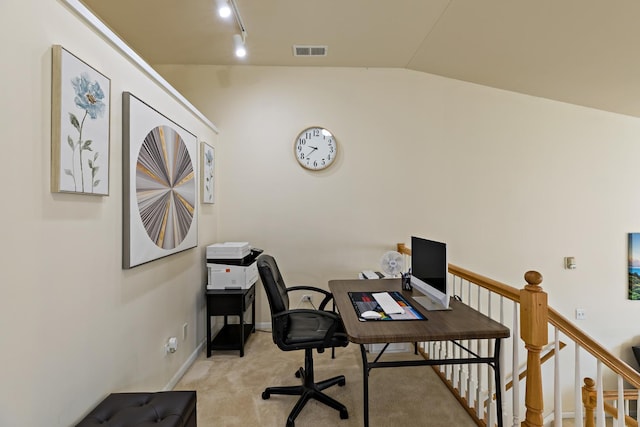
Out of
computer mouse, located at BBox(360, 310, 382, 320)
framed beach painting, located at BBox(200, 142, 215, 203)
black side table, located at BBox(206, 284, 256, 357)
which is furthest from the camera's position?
framed beach painting, located at BBox(200, 142, 215, 203)

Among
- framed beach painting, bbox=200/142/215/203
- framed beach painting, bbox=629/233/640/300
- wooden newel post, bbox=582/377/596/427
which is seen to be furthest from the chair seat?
framed beach painting, bbox=629/233/640/300

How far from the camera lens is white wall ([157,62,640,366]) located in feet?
12.1

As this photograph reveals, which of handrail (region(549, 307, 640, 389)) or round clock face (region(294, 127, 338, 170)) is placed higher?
round clock face (region(294, 127, 338, 170))

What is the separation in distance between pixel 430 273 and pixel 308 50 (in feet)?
8.60

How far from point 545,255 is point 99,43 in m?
4.55

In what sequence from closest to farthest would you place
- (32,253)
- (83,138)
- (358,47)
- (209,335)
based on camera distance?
(32,253) → (83,138) → (209,335) → (358,47)

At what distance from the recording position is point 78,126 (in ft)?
4.66

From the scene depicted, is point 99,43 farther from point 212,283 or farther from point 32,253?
point 212,283

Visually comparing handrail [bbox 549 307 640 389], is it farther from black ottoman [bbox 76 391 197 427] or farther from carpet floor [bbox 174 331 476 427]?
black ottoman [bbox 76 391 197 427]

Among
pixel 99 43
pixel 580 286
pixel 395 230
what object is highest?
pixel 99 43

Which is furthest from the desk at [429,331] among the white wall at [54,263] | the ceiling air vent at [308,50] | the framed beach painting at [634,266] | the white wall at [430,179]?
the framed beach painting at [634,266]

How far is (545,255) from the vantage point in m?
3.69

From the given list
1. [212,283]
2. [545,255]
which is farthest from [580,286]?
[212,283]

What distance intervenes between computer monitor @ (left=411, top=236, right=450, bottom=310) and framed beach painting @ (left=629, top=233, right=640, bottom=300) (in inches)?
126
